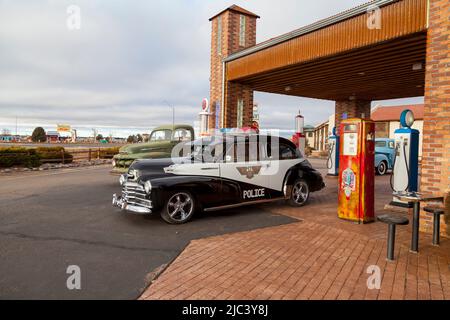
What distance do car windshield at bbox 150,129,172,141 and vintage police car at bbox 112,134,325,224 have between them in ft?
14.0

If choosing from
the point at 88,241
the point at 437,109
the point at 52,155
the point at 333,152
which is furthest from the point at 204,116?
the point at 52,155

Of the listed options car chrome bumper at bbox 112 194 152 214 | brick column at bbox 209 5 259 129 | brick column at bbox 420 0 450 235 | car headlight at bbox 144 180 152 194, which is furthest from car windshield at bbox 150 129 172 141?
brick column at bbox 420 0 450 235

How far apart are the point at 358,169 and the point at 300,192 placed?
1969 mm

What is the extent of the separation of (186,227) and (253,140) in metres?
2.49

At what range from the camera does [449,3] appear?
17.6 ft

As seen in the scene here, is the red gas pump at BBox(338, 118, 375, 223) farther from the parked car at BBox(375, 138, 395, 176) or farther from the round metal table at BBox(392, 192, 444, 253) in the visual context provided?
the parked car at BBox(375, 138, 395, 176)

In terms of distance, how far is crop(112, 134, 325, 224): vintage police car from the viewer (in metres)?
6.07

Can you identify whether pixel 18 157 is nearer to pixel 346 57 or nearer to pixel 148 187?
pixel 148 187

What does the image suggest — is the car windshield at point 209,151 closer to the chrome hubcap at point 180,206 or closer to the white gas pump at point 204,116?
the chrome hubcap at point 180,206

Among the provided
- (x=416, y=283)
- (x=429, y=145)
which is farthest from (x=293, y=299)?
(x=429, y=145)

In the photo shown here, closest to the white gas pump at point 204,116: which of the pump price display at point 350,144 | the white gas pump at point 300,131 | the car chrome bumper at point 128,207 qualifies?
the white gas pump at point 300,131

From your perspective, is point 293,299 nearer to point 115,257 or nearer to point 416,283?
point 416,283

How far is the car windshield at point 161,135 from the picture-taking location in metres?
12.0
